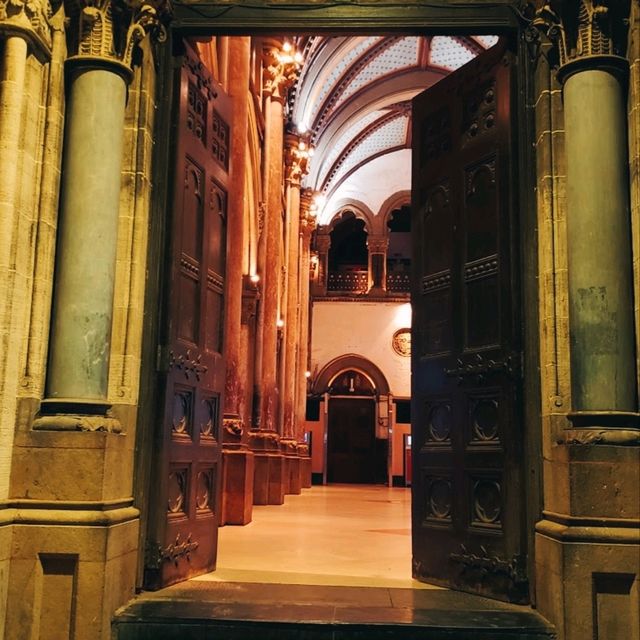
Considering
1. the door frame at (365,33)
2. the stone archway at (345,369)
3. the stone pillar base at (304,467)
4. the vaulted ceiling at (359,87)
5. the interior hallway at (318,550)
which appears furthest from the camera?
the stone archway at (345,369)

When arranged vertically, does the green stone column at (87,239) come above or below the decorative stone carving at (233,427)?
above

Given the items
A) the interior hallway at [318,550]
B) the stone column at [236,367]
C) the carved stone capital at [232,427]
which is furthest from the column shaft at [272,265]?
the carved stone capital at [232,427]

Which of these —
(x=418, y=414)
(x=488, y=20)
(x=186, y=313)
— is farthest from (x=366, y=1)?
(x=418, y=414)

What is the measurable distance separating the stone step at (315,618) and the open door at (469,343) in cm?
45

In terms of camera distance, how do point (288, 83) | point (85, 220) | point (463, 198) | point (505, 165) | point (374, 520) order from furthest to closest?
point (288, 83), point (374, 520), point (463, 198), point (505, 165), point (85, 220)

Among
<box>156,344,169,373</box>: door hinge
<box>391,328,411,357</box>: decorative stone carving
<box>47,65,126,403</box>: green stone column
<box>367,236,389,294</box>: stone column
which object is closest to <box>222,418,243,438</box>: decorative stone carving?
<box>156,344,169,373</box>: door hinge

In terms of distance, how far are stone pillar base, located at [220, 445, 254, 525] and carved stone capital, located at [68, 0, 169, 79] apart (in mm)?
5351

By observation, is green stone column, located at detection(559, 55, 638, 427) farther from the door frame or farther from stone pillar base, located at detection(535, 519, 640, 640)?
stone pillar base, located at detection(535, 519, 640, 640)

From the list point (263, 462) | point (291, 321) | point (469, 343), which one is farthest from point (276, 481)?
point (469, 343)

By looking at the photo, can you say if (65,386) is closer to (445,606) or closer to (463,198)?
(445,606)

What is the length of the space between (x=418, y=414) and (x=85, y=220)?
261 cm

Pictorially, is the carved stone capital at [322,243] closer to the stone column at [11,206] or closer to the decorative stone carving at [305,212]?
the decorative stone carving at [305,212]

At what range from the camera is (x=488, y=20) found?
203 inches

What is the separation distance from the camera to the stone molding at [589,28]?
14.5 ft
